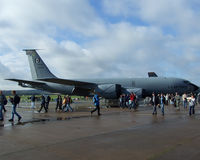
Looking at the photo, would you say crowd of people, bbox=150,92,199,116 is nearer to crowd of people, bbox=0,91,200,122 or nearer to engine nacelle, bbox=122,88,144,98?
crowd of people, bbox=0,91,200,122

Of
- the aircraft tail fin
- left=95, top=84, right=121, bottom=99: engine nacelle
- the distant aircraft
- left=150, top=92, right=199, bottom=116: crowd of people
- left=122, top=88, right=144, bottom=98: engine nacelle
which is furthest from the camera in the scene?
the aircraft tail fin

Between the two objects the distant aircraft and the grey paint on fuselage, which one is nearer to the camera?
the distant aircraft

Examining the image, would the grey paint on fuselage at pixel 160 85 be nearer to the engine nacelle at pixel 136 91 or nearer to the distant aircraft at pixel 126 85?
the distant aircraft at pixel 126 85

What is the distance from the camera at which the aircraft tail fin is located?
1235 inches

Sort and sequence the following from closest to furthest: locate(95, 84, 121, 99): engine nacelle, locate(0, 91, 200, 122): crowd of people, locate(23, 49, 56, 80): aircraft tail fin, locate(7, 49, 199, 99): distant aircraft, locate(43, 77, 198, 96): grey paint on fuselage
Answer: locate(0, 91, 200, 122): crowd of people
locate(95, 84, 121, 99): engine nacelle
locate(7, 49, 199, 99): distant aircraft
locate(43, 77, 198, 96): grey paint on fuselage
locate(23, 49, 56, 80): aircraft tail fin

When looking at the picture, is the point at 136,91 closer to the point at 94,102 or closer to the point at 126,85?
the point at 126,85

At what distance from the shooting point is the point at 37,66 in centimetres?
Answer: 3142

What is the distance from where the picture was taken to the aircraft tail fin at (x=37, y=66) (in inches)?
1235

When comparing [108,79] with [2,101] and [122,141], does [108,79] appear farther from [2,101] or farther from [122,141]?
[122,141]

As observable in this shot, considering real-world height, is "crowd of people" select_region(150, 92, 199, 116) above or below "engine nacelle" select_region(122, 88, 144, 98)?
below

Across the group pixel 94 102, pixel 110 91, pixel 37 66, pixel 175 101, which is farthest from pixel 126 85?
pixel 94 102

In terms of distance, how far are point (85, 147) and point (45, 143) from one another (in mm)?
1286

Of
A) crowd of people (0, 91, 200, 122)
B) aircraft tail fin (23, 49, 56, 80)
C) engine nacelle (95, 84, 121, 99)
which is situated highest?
aircraft tail fin (23, 49, 56, 80)

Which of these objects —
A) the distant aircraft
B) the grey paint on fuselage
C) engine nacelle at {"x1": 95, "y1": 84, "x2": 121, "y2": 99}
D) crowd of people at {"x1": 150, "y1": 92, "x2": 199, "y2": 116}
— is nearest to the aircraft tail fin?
the distant aircraft
